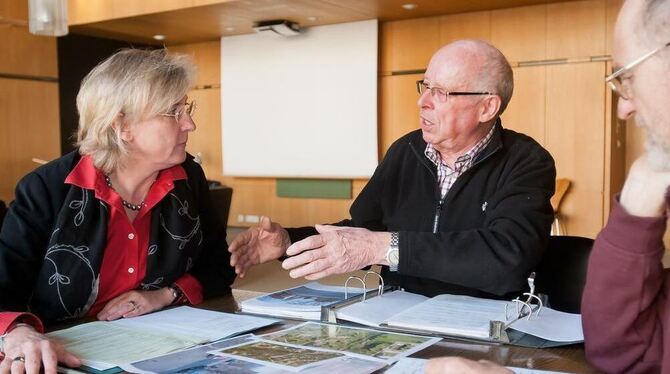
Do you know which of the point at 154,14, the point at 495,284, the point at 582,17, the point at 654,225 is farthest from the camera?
the point at 154,14

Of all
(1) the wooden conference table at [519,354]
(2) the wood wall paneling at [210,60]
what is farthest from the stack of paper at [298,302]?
(2) the wood wall paneling at [210,60]

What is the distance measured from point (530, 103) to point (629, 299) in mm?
6237

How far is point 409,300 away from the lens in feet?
5.59

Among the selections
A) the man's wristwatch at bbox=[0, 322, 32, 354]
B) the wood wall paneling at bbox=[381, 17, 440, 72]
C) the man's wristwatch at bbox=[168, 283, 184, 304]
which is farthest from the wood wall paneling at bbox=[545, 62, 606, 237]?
the man's wristwatch at bbox=[0, 322, 32, 354]

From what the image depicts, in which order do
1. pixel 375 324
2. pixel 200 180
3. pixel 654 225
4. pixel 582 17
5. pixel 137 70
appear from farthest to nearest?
pixel 582 17 < pixel 200 180 < pixel 137 70 < pixel 375 324 < pixel 654 225

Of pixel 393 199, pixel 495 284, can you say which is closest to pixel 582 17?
pixel 393 199

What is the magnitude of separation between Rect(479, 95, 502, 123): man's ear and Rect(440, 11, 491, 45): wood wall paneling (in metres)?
5.49

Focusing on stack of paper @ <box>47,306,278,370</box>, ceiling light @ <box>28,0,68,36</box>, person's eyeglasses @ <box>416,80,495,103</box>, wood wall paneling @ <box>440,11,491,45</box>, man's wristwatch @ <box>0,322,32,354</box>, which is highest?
wood wall paneling @ <box>440,11,491,45</box>

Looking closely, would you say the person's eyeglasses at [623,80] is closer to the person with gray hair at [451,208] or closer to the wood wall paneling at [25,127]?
the person with gray hair at [451,208]

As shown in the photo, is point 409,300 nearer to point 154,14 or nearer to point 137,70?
point 137,70

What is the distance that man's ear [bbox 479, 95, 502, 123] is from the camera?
6.60ft

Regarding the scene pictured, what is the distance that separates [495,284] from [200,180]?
95 cm

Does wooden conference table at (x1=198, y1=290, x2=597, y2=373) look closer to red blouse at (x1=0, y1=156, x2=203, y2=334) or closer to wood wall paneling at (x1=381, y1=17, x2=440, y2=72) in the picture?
red blouse at (x1=0, y1=156, x2=203, y2=334)

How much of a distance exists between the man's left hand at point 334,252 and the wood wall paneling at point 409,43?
6327 millimetres
